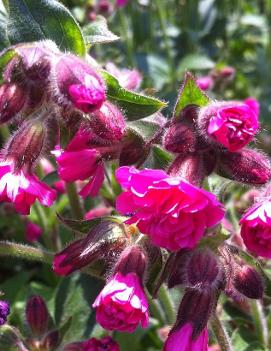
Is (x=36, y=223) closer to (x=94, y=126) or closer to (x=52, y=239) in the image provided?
(x=52, y=239)

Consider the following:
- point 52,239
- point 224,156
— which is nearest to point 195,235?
point 224,156

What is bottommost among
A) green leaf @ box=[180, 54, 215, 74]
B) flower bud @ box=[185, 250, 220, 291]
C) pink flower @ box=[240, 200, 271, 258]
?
green leaf @ box=[180, 54, 215, 74]

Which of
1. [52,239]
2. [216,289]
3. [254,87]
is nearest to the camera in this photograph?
[216,289]

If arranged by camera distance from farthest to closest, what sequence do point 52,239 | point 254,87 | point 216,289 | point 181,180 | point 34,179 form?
point 254,87
point 52,239
point 34,179
point 216,289
point 181,180

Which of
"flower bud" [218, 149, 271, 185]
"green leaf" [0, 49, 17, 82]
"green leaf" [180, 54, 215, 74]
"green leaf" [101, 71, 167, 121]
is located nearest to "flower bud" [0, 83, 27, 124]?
"green leaf" [0, 49, 17, 82]

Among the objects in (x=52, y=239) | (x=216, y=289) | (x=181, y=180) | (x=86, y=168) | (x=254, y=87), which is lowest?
(x=254, y=87)

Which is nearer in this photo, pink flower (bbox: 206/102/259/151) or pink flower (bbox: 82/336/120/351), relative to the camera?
pink flower (bbox: 206/102/259/151)

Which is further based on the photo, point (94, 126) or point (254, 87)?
point (254, 87)

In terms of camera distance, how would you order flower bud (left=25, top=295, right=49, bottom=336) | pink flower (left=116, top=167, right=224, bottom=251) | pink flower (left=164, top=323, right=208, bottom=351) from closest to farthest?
pink flower (left=116, top=167, right=224, bottom=251), pink flower (left=164, top=323, right=208, bottom=351), flower bud (left=25, top=295, right=49, bottom=336)

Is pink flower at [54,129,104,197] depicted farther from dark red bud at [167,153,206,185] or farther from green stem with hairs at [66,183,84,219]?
green stem with hairs at [66,183,84,219]
